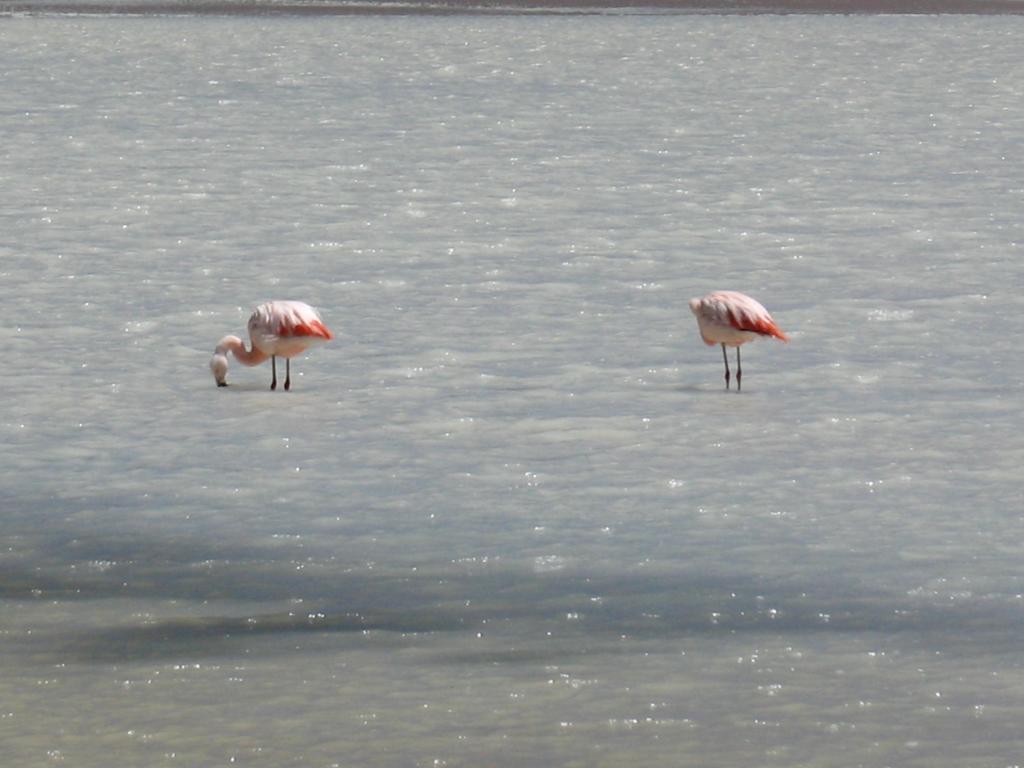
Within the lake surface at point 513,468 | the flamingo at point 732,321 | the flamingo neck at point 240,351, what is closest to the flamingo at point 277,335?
the flamingo neck at point 240,351

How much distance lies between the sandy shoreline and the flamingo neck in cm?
4565

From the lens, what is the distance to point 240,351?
1020 centimetres

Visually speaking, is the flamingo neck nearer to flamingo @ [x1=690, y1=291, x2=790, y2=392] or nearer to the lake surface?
the lake surface

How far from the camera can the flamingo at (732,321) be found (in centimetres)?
999

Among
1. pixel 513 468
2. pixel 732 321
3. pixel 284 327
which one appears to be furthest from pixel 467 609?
pixel 732 321

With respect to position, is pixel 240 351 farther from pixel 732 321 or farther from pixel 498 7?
pixel 498 7

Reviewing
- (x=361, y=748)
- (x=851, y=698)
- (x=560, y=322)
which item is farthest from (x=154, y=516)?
(x=560, y=322)

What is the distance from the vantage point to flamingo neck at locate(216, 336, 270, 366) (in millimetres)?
10156

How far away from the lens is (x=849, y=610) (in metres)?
6.59

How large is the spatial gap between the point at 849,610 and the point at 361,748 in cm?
189

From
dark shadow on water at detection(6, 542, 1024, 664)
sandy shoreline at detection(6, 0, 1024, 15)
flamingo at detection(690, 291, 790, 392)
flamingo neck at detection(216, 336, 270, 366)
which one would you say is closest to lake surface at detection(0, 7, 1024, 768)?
dark shadow on water at detection(6, 542, 1024, 664)

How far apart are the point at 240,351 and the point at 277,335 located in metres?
0.34

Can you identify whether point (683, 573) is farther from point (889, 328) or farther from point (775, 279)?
point (775, 279)

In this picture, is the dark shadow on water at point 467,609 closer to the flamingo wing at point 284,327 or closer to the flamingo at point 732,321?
the flamingo wing at point 284,327
